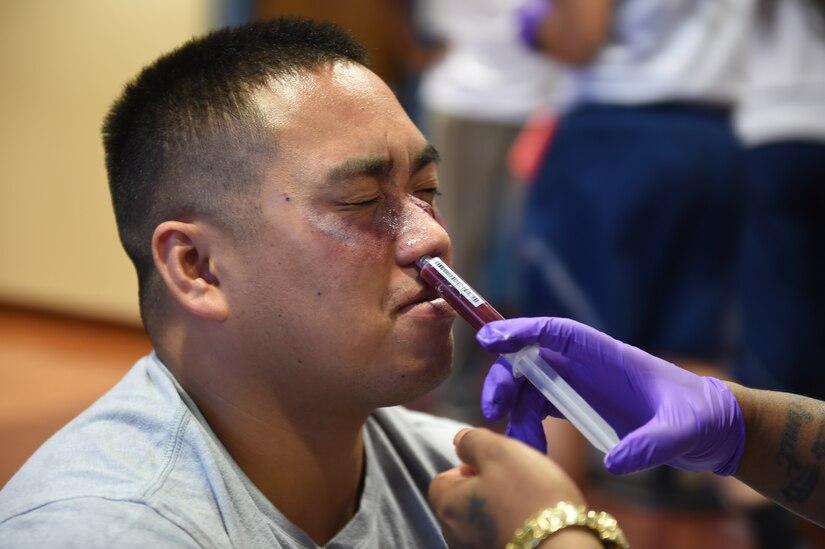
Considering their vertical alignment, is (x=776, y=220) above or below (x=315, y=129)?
below

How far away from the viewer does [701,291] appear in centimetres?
264

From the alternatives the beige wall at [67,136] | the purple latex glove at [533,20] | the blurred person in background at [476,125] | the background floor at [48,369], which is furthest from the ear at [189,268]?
the beige wall at [67,136]

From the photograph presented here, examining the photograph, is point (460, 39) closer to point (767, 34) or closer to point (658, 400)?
point (767, 34)

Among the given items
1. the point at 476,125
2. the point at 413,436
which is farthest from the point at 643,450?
the point at 476,125

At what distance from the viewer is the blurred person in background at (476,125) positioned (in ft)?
11.6

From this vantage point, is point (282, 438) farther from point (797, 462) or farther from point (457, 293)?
point (797, 462)

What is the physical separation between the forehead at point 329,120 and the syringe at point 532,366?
164 mm

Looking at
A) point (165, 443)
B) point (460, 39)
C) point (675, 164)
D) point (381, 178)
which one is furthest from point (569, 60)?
point (165, 443)

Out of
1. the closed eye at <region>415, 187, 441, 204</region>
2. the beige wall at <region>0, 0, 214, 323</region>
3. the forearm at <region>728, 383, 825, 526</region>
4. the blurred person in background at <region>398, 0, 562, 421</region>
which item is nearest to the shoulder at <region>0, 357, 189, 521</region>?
the closed eye at <region>415, 187, 441, 204</region>

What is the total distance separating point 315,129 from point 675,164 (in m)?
1.60

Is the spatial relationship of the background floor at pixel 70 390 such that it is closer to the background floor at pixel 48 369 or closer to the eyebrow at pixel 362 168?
the background floor at pixel 48 369

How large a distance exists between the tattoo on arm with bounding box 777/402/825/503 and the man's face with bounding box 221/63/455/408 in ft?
1.46

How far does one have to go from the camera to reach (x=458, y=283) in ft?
3.73

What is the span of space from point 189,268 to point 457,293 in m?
0.35
